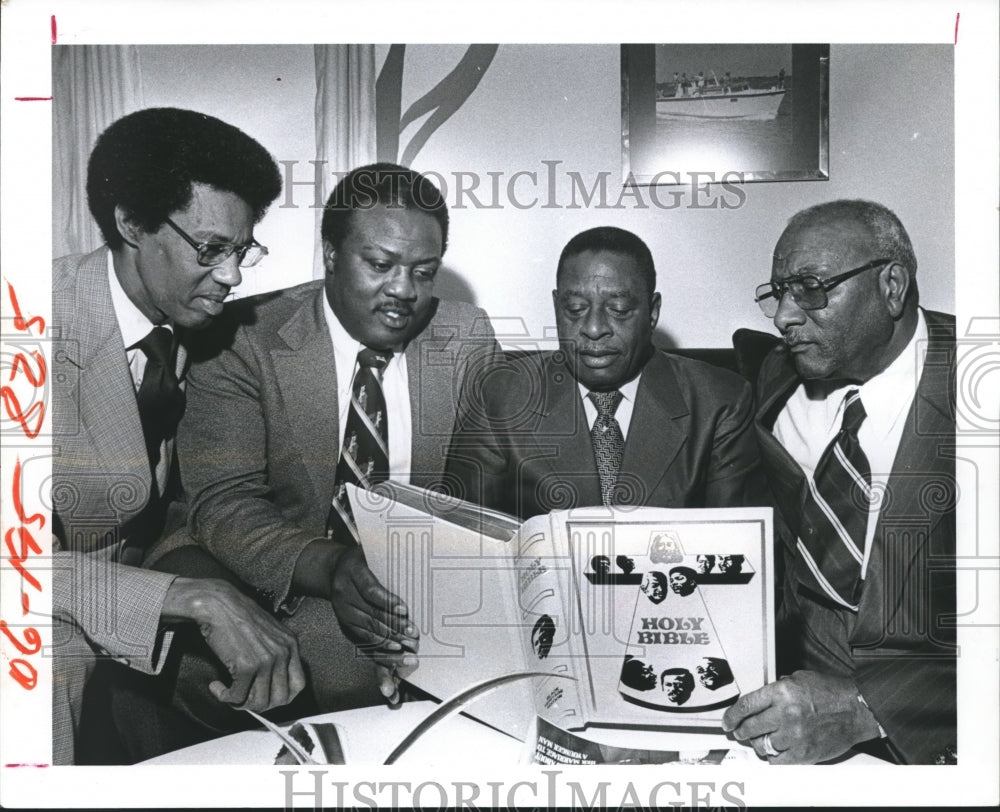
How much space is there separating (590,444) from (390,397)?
1.35 feet

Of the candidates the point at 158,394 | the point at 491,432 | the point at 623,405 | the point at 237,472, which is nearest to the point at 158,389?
the point at 158,394

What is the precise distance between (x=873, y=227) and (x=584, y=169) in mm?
583

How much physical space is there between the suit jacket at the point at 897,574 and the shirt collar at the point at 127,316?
4.05 ft

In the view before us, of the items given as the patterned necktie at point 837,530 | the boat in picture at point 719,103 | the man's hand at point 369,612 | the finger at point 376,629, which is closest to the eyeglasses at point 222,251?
the man's hand at point 369,612

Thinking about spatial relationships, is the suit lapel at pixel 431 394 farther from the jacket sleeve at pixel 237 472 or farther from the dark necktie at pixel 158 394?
the dark necktie at pixel 158 394

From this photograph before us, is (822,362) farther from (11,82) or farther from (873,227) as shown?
(11,82)

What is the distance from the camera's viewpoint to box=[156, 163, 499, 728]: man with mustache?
6.99 ft

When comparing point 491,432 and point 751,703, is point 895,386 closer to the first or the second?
point 751,703

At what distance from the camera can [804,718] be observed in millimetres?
2162

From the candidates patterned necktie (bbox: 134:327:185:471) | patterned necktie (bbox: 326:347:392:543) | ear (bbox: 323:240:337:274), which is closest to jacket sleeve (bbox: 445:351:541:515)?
patterned necktie (bbox: 326:347:392:543)

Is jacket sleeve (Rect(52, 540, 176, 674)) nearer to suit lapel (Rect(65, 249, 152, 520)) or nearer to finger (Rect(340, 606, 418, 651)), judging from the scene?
suit lapel (Rect(65, 249, 152, 520))

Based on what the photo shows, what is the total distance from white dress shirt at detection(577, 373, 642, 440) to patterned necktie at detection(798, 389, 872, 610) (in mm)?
390

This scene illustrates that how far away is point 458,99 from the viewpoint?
84.2 inches

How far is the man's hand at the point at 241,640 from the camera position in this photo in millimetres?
2137
